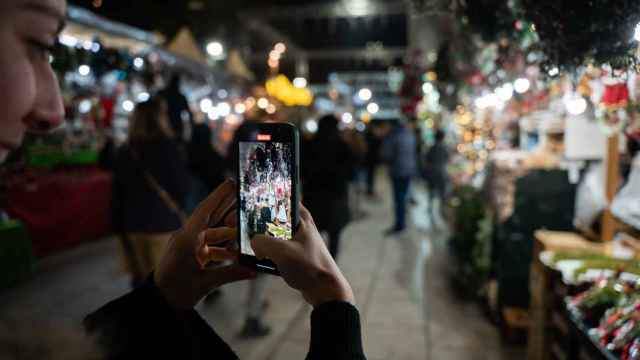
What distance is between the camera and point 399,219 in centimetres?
960

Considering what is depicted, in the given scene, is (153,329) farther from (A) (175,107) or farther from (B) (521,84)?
(B) (521,84)

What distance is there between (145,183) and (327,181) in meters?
2.14

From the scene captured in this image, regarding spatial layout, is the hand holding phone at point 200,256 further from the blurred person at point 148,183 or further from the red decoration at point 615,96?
the blurred person at point 148,183

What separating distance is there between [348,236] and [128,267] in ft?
16.8

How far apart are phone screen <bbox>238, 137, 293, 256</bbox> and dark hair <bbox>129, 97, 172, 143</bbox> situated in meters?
3.21

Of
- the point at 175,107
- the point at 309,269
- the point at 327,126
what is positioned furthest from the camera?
the point at 327,126

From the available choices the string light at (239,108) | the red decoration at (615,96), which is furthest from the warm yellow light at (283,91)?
the red decoration at (615,96)

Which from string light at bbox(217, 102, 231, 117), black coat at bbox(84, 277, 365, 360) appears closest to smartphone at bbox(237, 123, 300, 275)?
black coat at bbox(84, 277, 365, 360)

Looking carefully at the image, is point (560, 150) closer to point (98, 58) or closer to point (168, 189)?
point (168, 189)

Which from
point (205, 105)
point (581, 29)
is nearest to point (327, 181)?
point (581, 29)

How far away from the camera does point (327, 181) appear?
5.84 metres

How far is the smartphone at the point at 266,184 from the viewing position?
119 cm

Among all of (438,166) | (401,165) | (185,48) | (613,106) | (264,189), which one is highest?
(185,48)

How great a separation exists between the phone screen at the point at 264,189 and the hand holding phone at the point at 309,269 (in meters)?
0.12
